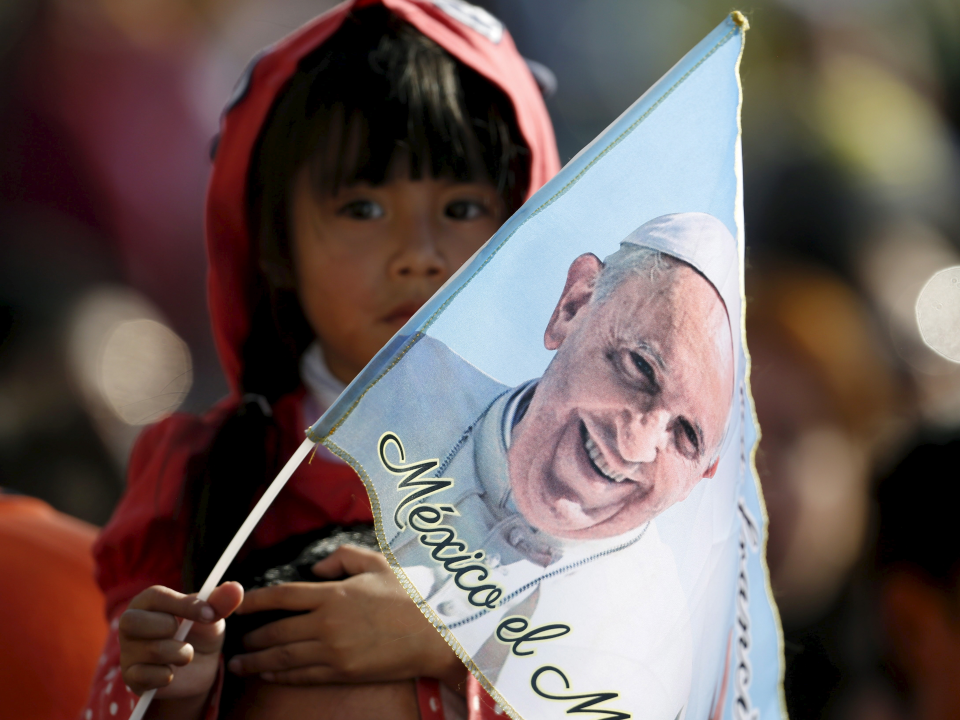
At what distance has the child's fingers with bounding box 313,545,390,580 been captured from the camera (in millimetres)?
842

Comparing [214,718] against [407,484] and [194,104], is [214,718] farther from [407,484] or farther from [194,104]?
[194,104]

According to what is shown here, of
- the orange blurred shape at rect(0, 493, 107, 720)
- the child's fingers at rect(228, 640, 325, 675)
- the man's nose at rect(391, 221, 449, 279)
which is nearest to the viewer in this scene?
the child's fingers at rect(228, 640, 325, 675)

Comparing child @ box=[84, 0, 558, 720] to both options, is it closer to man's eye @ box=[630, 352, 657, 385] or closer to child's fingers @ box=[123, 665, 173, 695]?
child's fingers @ box=[123, 665, 173, 695]

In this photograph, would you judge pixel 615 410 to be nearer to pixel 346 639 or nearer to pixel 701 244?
pixel 701 244

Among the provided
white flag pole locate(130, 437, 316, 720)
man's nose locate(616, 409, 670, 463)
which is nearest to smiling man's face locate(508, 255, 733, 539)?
man's nose locate(616, 409, 670, 463)

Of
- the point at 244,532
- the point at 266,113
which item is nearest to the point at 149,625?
the point at 244,532

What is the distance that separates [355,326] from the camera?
96 centimetres

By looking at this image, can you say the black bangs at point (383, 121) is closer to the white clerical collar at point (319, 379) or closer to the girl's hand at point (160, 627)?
the white clerical collar at point (319, 379)

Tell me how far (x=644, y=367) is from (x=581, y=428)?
67 mm

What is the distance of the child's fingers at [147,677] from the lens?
0.71 metres

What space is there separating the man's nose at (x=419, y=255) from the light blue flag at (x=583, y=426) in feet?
0.91

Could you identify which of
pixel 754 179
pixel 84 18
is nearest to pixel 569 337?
pixel 754 179

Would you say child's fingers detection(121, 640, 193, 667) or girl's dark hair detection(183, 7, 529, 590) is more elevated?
girl's dark hair detection(183, 7, 529, 590)

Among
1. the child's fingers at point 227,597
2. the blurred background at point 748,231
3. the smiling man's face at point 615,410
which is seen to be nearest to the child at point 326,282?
the child's fingers at point 227,597
